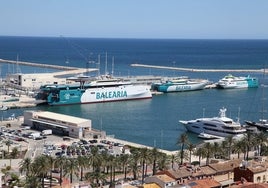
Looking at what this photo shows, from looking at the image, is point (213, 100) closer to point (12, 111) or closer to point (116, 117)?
point (116, 117)

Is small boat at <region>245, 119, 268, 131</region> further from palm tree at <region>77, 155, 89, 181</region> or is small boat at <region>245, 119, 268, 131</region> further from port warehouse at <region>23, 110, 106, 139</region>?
palm tree at <region>77, 155, 89, 181</region>

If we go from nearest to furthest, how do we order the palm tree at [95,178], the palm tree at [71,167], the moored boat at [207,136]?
the palm tree at [95,178] < the palm tree at [71,167] < the moored boat at [207,136]

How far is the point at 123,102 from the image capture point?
5741 cm

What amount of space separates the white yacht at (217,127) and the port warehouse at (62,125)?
23.2ft

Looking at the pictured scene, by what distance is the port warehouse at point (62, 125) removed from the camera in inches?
1432

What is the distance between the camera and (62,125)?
37531 millimetres

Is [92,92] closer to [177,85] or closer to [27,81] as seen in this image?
[27,81]

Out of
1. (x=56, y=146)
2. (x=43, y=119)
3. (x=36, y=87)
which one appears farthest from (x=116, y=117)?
(x=36, y=87)

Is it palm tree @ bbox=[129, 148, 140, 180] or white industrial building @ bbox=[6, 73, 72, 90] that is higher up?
white industrial building @ bbox=[6, 73, 72, 90]

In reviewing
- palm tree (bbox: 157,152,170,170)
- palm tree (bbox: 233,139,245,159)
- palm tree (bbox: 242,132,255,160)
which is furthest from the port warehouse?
palm tree (bbox: 157,152,170,170)

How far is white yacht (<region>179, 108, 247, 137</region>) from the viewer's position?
1486 inches

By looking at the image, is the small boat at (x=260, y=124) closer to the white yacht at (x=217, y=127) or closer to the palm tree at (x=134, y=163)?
the white yacht at (x=217, y=127)

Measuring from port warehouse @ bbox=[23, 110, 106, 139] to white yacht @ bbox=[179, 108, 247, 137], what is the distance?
279 inches

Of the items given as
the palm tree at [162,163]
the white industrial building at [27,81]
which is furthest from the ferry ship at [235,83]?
the palm tree at [162,163]
